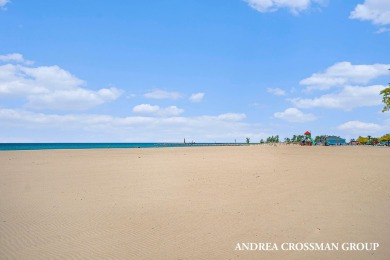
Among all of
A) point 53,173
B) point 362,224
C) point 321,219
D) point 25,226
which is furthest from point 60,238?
point 53,173

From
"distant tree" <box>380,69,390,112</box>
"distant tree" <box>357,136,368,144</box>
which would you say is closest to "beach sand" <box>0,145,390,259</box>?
"distant tree" <box>380,69,390,112</box>

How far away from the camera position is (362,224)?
796cm

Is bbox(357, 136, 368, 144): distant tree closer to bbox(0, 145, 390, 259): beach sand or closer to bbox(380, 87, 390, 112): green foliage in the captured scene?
bbox(380, 87, 390, 112): green foliage

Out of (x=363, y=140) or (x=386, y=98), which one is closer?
(x=386, y=98)

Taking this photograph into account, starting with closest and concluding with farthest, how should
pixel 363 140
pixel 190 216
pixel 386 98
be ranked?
pixel 190 216 → pixel 386 98 → pixel 363 140

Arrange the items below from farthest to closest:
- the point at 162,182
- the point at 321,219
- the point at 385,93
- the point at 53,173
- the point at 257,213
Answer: the point at 385,93
the point at 53,173
the point at 162,182
the point at 257,213
the point at 321,219

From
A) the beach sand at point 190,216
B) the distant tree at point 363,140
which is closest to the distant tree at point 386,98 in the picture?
the beach sand at point 190,216

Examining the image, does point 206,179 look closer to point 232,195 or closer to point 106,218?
point 232,195

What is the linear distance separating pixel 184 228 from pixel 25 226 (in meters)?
4.71

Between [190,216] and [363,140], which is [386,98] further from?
[363,140]

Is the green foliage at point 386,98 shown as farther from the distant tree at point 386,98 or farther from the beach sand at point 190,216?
the beach sand at point 190,216

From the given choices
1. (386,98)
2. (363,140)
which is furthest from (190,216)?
(363,140)

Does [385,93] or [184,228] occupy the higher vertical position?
[385,93]

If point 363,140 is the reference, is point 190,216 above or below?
below
